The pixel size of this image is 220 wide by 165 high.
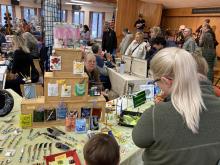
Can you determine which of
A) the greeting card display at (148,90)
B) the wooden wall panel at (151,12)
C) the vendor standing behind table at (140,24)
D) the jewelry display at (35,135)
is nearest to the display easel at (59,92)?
the jewelry display at (35,135)

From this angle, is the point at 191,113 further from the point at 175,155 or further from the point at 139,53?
the point at 139,53

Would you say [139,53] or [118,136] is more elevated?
[139,53]

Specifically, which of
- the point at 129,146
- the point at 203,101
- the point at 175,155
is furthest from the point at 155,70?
the point at 129,146

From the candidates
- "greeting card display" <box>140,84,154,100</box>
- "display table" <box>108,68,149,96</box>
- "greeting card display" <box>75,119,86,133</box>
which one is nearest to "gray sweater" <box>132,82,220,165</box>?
"greeting card display" <box>75,119,86,133</box>

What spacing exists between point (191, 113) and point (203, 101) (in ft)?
0.29

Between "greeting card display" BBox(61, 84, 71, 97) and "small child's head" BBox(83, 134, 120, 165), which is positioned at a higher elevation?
"greeting card display" BBox(61, 84, 71, 97)

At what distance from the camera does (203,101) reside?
3.25 feet

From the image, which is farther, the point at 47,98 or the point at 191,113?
the point at 47,98

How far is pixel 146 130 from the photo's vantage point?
101 centimetres

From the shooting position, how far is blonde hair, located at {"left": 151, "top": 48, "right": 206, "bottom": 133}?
96cm

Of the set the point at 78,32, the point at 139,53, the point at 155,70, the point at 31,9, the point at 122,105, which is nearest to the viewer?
the point at 155,70

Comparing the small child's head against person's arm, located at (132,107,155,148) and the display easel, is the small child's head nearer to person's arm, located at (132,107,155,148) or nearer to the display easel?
person's arm, located at (132,107,155,148)

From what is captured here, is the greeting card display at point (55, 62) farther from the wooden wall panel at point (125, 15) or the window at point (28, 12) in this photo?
the window at point (28, 12)

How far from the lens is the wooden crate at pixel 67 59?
1926 millimetres
